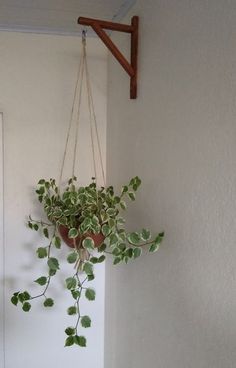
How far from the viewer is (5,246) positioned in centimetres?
159

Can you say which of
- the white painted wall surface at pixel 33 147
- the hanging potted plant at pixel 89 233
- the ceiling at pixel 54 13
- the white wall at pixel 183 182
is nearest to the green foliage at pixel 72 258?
the hanging potted plant at pixel 89 233

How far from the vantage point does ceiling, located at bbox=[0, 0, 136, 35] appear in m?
1.32

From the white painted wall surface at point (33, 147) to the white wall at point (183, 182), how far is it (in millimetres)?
352

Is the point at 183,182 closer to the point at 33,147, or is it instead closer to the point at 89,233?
the point at 89,233

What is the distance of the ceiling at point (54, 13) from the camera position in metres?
1.32

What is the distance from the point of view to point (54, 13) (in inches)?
55.2

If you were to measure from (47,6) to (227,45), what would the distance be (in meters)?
0.95

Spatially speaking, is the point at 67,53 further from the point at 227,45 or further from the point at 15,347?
the point at 15,347

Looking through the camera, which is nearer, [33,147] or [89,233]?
[89,233]

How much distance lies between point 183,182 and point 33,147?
3.09 feet

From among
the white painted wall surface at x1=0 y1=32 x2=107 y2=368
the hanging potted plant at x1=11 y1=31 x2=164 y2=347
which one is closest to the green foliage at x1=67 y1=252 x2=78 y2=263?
the hanging potted plant at x1=11 y1=31 x2=164 y2=347

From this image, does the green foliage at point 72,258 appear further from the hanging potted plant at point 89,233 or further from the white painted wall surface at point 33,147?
the white painted wall surface at point 33,147

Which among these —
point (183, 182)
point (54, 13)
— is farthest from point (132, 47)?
point (183, 182)

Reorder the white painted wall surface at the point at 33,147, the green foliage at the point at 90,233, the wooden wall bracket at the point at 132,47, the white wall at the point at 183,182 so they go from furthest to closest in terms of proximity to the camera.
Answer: the white painted wall surface at the point at 33,147 < the wooden wall bracket at the point at 132,47 < the green foliage at the point at 90,233 < the white wall at the point at 183,182
